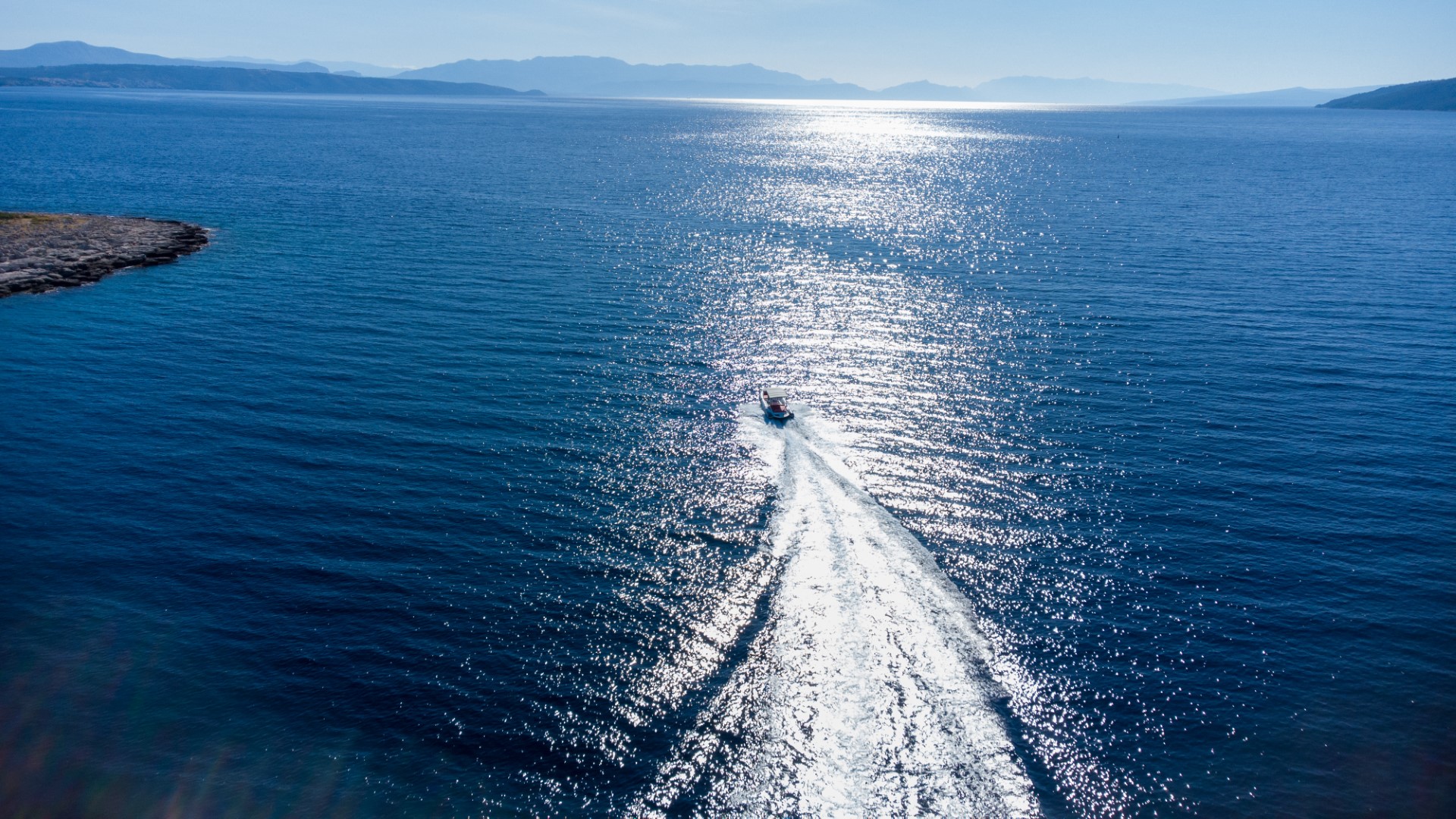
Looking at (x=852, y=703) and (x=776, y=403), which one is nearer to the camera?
(x=852, y=703)

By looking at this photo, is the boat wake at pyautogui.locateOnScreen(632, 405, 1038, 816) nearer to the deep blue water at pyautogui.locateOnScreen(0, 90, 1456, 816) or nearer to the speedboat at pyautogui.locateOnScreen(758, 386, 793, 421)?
the deep blue water at pyautogui.locateOnScreen(0, 90, 1456, 816)

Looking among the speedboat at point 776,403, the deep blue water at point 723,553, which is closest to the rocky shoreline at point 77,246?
the deep blue water at point 723,553

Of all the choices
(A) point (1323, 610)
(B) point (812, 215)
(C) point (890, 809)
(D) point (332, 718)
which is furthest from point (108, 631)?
(B) point (812, 215)

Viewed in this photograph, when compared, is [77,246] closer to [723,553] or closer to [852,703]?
[723,553]

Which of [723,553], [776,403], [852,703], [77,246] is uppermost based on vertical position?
[77,246]

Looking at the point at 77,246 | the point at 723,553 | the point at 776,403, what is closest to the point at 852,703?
the point at 723,553

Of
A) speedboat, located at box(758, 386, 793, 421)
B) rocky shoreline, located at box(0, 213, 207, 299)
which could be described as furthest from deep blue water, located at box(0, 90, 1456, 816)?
rocky shoreline, located at box(0, 213, 207, 299)
